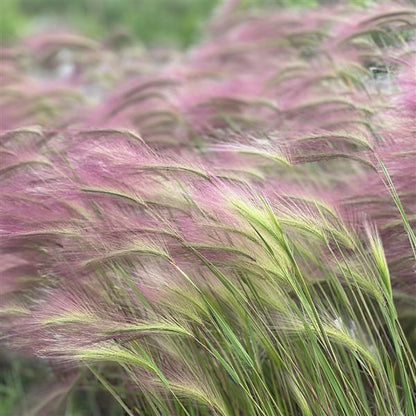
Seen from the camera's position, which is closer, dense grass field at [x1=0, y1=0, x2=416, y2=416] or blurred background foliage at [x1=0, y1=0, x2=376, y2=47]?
dense grass field at [x1=0, y1=0, x2=416, y2=416]

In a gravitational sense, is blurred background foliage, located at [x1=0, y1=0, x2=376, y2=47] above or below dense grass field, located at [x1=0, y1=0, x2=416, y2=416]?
above

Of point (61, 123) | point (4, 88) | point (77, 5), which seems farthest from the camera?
point (77, 5)

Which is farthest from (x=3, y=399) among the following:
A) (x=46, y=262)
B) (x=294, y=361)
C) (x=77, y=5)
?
(x=77, y=5)

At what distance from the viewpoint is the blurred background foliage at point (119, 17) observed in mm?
6316

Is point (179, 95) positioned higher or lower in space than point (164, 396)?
higher

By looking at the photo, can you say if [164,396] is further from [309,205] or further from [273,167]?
[273,167]

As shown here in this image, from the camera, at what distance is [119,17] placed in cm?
754

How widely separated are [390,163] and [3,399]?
1182 millimetres

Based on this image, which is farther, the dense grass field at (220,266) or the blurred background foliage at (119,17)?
the blurred background foliage at (119,17)

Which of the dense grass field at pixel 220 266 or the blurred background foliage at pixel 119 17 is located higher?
the blurred background foliage at pixel 119 17

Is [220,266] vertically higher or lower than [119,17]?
lower

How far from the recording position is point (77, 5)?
8180mm

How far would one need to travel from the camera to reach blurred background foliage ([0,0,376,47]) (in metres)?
→ 6.32

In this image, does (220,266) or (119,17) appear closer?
(220,266)
